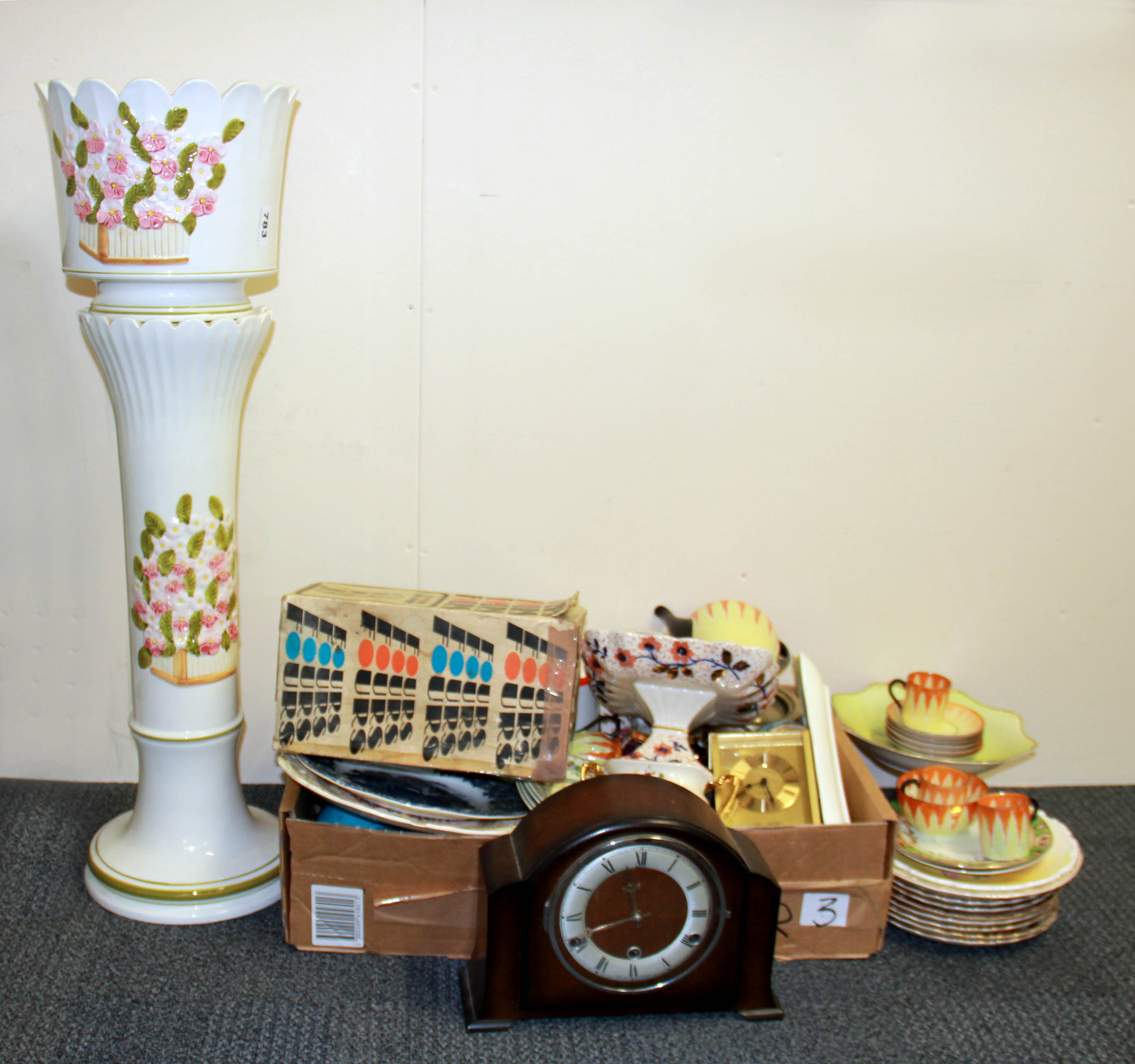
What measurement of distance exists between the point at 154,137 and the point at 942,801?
4.32ft

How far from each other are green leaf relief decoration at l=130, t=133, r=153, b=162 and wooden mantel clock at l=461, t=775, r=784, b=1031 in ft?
2.83

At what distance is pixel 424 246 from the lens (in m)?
1.60

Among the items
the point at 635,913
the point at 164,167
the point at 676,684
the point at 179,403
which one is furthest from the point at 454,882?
the point at 164,167

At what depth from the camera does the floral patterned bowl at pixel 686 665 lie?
4.75ft

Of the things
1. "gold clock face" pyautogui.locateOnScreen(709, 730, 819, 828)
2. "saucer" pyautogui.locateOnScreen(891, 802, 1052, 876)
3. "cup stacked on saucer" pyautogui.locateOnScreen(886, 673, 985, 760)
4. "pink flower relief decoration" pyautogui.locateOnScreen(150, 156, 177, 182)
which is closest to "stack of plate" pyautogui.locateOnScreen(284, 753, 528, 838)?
"gold clock face" pyautogui.locateOnScreen(709, 730, 819, 828)

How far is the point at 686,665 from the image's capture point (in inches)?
57.4

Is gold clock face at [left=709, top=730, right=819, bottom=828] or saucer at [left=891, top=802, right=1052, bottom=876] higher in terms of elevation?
gold clock face at [left=709, top=730, right=819, bottom=828]

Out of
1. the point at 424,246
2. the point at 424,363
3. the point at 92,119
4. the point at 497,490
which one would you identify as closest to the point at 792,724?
the point at 497,490

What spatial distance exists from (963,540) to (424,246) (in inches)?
38.9

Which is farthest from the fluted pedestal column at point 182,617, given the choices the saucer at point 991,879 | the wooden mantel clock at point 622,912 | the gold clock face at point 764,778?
the saucer at point 991,879

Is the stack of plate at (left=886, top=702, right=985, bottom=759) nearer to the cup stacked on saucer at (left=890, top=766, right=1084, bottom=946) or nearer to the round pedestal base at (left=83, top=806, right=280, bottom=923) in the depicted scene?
the cup stacked on saucer at (left=890, top=766, right=1084, bottom=946)

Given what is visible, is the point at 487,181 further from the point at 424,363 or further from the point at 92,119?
the point at 92,119

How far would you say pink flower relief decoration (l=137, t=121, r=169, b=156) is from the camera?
1204mm

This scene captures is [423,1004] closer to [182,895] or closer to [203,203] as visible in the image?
[182,895]
